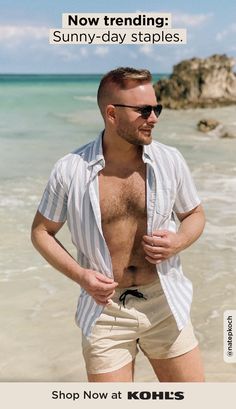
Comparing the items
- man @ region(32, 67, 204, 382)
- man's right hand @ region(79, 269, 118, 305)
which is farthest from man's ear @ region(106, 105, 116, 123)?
man's right hand @ region(79, 269, 118, 305)

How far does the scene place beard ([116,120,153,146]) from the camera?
72.4 inches

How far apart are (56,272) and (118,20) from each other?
155 cm

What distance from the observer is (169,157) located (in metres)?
1.91

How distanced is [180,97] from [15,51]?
12.1 ft

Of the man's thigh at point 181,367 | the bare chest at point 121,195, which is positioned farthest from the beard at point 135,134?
the man's thigh at point 181,367

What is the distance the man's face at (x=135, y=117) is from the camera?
183 cm

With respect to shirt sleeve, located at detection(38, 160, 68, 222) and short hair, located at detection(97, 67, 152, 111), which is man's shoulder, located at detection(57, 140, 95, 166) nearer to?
shirt sleeve, located at detection(38, 160, 68, 222)

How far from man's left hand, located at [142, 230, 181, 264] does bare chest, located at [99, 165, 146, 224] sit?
94mm

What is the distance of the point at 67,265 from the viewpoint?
1.85 meters

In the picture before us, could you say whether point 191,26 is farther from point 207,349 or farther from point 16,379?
point 16,379
